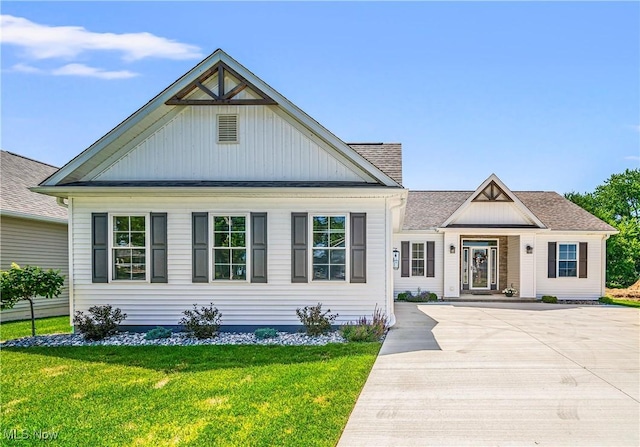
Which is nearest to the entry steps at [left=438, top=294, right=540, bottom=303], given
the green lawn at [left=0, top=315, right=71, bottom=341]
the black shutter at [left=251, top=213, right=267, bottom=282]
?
the black shutter at [left=251, top=213, right=267, bottom=282]

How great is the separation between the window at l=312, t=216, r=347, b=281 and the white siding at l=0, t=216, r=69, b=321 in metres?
9.74

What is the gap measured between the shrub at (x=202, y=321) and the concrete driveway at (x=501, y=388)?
390cm

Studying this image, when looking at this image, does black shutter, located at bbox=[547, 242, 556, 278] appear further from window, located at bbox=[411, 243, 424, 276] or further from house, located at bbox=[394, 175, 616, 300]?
window, located at bbox=[411, 243, 424, 276]

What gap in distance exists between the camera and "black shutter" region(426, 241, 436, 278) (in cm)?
1998

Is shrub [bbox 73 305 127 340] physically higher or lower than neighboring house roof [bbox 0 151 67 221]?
lower

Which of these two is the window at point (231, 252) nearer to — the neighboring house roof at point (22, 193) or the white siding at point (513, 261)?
the neighboring house roof at point (22, 193)

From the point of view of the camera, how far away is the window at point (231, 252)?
1141 cm

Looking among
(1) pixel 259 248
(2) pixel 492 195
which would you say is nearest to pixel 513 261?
(2) pixel 492 195

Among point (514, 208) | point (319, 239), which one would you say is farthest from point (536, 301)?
point (319, 239)

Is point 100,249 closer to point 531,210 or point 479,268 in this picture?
point 479,268

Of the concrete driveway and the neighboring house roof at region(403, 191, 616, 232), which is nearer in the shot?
the concrete driveway

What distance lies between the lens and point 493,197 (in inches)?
781

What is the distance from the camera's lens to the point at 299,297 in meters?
11.3

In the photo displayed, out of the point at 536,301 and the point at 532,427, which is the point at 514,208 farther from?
the point at 532,427
